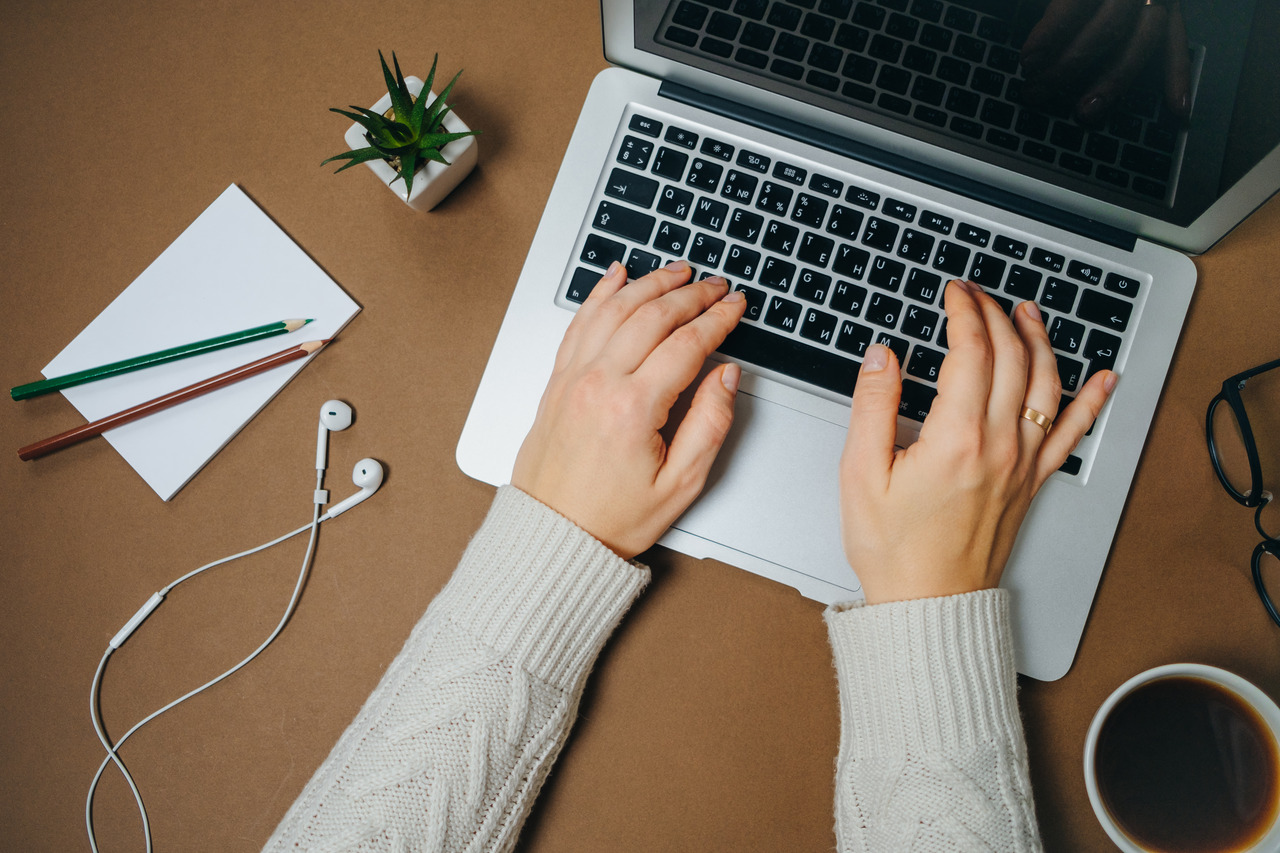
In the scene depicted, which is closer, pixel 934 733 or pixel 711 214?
pixel 934 733

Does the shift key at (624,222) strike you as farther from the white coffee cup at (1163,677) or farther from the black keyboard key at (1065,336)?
the white coffee cup at (1163,677)

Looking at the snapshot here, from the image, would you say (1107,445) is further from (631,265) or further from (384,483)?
(384,483)

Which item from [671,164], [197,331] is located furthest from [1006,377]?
[197,331]

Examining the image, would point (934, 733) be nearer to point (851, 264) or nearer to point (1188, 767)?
point (1188, 767)

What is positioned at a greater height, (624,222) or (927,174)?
(927,174)

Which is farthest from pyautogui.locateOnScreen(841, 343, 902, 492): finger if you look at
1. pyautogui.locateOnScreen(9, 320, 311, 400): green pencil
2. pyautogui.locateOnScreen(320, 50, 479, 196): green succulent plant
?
pyautogui.locateOnScreen(9, 320, 311, 400): green pencil

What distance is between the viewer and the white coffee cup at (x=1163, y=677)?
600 millimetres

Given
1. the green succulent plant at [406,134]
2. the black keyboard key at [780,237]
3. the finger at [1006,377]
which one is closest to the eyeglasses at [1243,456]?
the finger at [1006,377]

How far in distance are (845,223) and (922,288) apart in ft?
0.30

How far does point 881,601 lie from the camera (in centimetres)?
65

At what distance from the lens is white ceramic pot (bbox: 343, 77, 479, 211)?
27.8 inches

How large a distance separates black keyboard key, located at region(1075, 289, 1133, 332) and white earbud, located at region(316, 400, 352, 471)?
0.69m

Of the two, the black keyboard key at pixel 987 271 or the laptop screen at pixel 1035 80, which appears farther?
the black keyboard key at pixel 987 271

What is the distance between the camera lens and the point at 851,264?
2.28 ft
